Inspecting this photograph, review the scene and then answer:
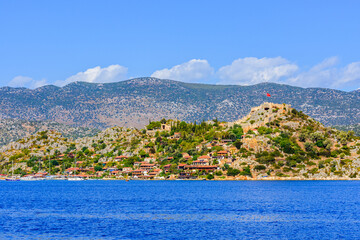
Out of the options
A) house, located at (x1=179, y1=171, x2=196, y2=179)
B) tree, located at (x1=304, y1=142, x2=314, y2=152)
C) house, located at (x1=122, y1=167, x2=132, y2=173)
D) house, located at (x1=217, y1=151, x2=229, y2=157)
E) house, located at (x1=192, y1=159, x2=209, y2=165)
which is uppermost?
tree, located at (x1=304, y1=142, x2=314, y2=152)

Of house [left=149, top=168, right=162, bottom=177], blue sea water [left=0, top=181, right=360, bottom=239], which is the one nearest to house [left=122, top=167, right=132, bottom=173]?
house [left=149, top=168, right=162, bottom=177]

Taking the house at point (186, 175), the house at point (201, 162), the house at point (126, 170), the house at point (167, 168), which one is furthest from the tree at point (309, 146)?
the house at point (126, 170)

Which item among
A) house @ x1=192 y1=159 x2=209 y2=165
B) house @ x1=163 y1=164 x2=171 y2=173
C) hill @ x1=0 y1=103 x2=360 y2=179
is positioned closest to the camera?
hill @ x1=0 y1=103 x2=360 y2=179

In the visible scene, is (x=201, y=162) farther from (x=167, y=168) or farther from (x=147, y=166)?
(x=147, y=166)

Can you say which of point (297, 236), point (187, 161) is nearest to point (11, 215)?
point (297, 236)

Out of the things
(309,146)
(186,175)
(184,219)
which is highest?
(309,146)

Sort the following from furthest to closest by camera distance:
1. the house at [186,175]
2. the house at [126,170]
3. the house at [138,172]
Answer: the house at [126,170], the house at [138,172], the house at [186,175]

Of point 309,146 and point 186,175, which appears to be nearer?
point 309,146

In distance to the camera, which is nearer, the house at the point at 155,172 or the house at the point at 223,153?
the house at the point at 223,153

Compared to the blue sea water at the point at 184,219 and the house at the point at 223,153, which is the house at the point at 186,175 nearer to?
the house at the point at 223,153

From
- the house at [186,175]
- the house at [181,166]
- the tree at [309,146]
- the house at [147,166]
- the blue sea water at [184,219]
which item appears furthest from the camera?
the house at [147,166]

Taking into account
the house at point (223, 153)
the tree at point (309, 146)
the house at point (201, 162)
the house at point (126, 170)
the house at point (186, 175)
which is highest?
the tree at point (309, 146)

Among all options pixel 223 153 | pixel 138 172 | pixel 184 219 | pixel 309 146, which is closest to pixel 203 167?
pixel 223 153

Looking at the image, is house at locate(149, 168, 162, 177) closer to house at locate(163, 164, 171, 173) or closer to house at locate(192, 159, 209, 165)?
house at locate(163, 164, 171, 173)
